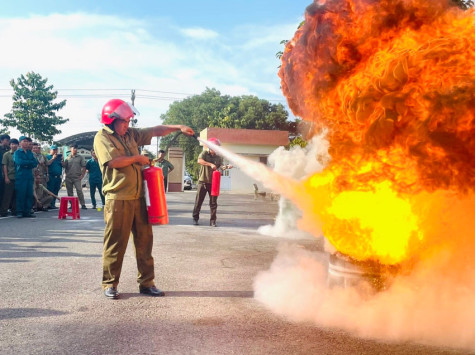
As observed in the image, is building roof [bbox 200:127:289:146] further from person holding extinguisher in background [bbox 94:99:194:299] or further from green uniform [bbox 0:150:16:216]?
person holding extinguisher in background [bbox 94:99:194:299]

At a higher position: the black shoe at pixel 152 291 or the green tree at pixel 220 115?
the green tree at pixel 220 115

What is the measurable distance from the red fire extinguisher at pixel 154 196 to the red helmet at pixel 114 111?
0.66 metres

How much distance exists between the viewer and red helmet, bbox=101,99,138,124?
4746 mm

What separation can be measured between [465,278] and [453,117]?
66.9 inches

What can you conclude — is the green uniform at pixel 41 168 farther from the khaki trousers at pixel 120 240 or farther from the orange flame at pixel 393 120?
the orange flame at pixel 393 120

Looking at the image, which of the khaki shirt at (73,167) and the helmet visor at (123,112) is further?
the khaki shirt at (73,167)

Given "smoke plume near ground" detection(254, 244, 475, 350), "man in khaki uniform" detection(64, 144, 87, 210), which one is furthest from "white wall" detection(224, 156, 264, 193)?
"smoke plume near ground" detection(254, 244, 475, 350)

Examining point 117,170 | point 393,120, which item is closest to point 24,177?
point 117,170

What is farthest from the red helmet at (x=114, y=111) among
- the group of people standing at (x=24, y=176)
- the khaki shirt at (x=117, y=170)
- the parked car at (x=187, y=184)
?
the parked car at (x=187, y=184)

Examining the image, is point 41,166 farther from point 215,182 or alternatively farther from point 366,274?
point 366,274

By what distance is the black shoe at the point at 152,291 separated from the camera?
15.7 ft

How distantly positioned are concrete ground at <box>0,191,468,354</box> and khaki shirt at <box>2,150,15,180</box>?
5343 millimetres

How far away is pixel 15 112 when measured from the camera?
4344cm

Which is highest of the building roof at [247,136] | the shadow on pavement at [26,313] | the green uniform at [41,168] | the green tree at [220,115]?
the green tree at [220,115]
